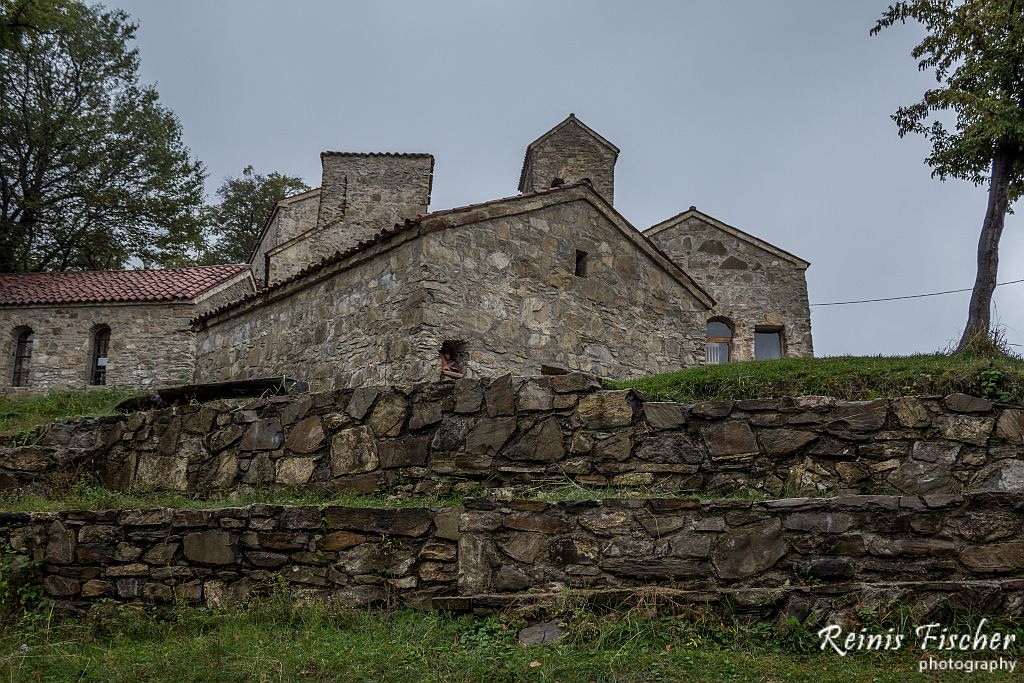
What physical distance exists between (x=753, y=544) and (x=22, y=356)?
22172 millimetres

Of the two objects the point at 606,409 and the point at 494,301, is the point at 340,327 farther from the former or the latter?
the point at 606,409

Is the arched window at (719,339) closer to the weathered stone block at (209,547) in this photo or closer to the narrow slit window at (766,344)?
the narrow slit window at (766,344)

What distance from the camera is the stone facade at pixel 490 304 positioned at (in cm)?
1097

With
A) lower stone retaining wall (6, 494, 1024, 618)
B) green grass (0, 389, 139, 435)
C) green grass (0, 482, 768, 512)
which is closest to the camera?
lower stone retaining wall (6, 494, 1024, 618)

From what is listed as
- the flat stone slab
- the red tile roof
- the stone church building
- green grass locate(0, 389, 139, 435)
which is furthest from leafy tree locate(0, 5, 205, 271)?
the flat stone slab

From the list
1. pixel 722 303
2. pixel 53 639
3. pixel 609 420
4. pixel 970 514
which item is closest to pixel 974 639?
pixel 970 514

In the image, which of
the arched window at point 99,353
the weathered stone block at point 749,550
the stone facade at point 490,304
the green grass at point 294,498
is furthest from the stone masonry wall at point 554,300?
the arched window at point 99,353

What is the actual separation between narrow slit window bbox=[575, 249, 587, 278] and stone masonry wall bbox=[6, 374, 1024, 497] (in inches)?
203

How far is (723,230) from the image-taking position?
2077 centimetres

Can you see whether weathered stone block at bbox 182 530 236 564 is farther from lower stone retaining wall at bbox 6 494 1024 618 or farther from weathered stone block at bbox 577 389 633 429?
weathered stone block at bbox 577 389 633 429

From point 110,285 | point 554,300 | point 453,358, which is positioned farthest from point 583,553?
point 110,285

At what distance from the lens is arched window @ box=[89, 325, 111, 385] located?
70.5 feet

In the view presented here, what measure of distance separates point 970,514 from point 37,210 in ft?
94.7

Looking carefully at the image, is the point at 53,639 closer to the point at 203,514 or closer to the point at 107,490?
the point at 203,514
